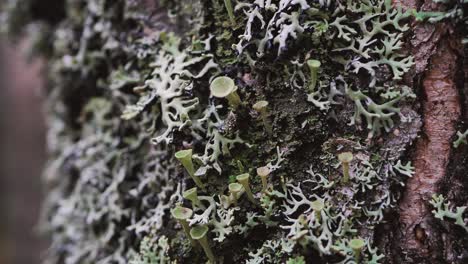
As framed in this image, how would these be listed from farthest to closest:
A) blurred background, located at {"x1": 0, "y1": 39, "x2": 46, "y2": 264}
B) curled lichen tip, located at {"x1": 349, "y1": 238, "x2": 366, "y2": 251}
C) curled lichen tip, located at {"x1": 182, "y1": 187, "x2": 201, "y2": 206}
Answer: blurred background, located at {"x1": 0, "y1": 39, "x2": 46, "y2": 264} → curled lichen tip, located at {"x1": 182, "y1": 187, "x2": 201, "y2": 206} → curled lichen tip, located at {"x1": 349, "y1": 238, "x2": 366, "y2": 251}

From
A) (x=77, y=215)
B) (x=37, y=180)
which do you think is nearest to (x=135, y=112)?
(x=77, y=215)

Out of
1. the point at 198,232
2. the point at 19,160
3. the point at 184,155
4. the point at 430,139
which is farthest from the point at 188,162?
the point at 19,160

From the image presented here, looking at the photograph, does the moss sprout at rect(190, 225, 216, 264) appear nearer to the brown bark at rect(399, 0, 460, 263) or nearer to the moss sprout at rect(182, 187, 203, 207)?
the moss sprout at rect(182, 187, 203, 207)

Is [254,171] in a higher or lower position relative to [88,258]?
higher

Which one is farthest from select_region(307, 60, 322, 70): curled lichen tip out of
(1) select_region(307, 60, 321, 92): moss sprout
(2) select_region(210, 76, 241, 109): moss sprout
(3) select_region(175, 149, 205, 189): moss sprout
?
(3) select_region(175, 149, 205, 189): moss sprout

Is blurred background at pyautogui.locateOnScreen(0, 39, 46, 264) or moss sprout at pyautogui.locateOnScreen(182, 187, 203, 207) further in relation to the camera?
blurred background at pyautogui.locateOnScreen(0, 39, 46, 264)

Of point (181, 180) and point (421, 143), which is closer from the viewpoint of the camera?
point (421, 143)

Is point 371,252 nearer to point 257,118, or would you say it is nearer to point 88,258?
point 257,118
